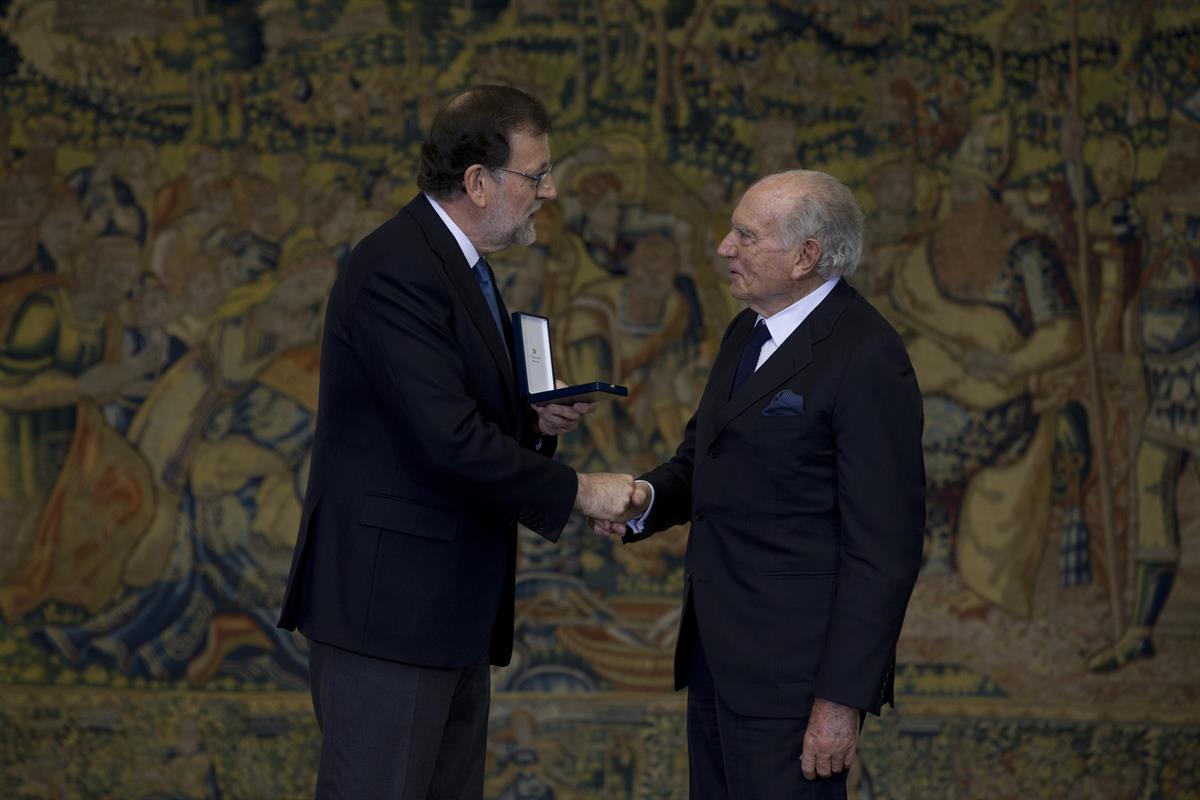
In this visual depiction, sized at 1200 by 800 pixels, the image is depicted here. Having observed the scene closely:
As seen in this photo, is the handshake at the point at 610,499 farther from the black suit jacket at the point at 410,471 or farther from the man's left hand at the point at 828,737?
the man's left hand at the point at 828,737

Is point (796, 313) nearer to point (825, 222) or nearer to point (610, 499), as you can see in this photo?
point (825, 222)

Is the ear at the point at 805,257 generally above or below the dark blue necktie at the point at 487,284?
above

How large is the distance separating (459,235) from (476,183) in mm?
154

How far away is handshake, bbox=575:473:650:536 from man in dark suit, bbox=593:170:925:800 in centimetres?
25

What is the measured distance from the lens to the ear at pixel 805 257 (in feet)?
12.2

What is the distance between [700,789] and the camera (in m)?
3.79

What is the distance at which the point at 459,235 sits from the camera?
3.79m

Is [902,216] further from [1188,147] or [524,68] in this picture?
[524,68]

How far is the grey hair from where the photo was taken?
3.69 metres

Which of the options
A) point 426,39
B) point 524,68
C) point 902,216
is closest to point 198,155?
point 426,39

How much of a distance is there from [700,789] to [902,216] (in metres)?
4.00

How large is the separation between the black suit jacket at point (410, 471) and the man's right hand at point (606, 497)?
15 cm

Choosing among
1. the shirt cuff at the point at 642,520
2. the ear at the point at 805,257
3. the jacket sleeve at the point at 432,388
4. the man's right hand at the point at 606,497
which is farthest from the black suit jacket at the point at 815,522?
the jacket sleeve at the point at 432,388

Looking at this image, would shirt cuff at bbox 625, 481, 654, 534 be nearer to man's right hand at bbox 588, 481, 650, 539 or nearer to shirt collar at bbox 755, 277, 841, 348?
man's right hand at bbox 588, 481, 650, 539
